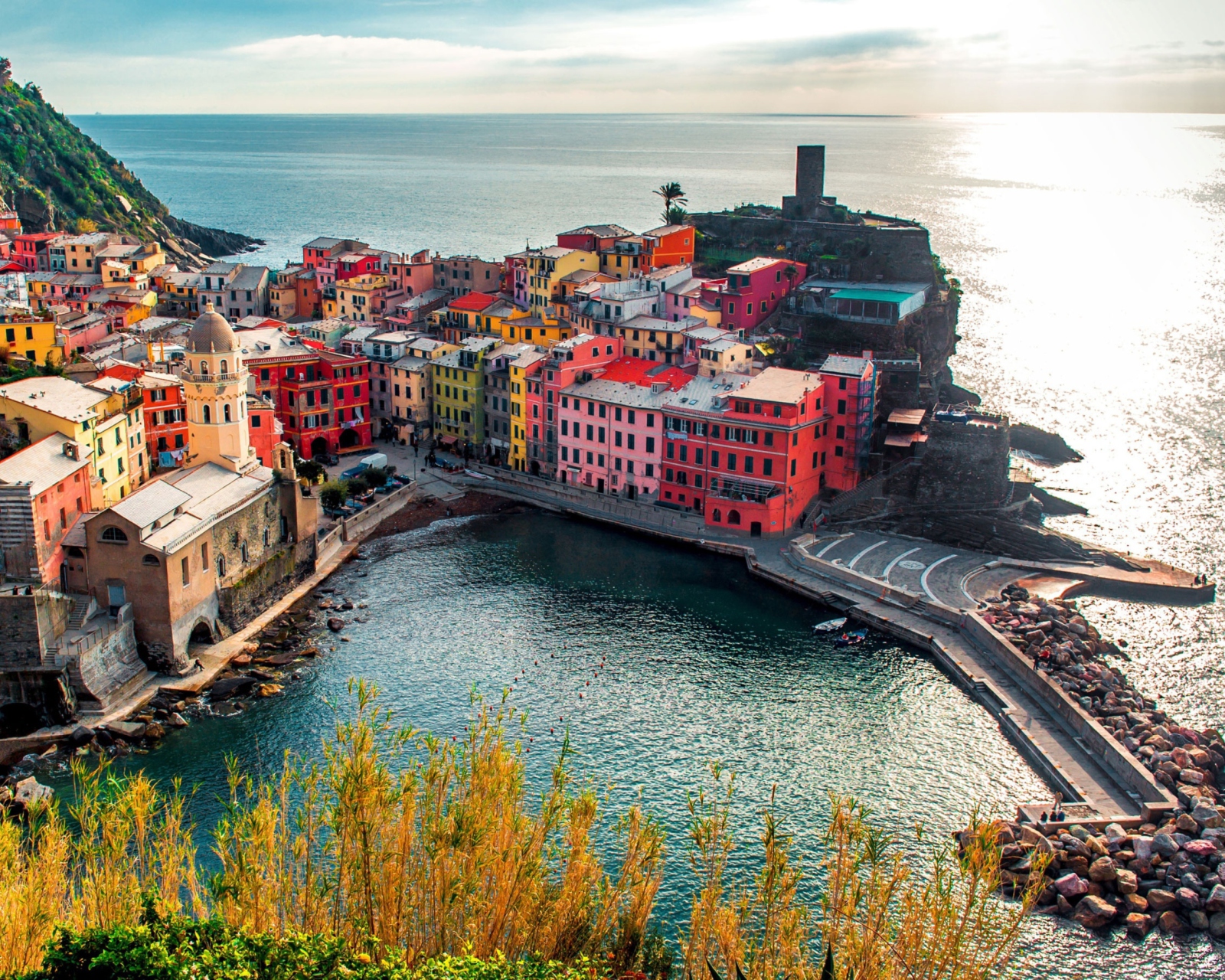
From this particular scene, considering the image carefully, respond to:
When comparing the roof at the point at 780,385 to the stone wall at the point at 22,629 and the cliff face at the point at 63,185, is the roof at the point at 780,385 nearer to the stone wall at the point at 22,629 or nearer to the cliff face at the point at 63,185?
the stone wall at the point at 22,629

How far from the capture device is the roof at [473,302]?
87188 millimetres

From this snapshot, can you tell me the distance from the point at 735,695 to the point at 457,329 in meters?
46.8

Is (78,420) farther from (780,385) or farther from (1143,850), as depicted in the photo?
(1143,850)

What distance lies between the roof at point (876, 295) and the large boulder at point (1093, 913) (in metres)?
51.4

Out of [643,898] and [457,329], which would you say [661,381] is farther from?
[643,898]

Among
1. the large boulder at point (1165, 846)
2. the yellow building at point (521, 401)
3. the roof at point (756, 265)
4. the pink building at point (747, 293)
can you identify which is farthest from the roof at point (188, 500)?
the roof at point (756, 265)

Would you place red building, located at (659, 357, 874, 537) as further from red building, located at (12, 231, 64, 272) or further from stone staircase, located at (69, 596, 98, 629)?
red building, located at (12, 231, 64, 272)

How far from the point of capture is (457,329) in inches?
3425

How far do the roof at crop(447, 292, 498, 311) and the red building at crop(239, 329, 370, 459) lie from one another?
11123 mm

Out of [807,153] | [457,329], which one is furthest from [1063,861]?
[807,153]

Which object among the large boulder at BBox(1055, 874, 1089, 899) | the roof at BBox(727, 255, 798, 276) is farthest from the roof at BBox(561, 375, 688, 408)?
the large boulder at BBox(1055, 874, 1089, 899)

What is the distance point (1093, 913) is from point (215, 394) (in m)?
43.6

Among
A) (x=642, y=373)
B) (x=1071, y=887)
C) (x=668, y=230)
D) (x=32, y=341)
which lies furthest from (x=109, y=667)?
(x=668, y=230)

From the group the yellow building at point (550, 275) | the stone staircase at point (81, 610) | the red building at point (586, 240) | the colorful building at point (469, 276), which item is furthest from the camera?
the colorful building at point (469, 276)
